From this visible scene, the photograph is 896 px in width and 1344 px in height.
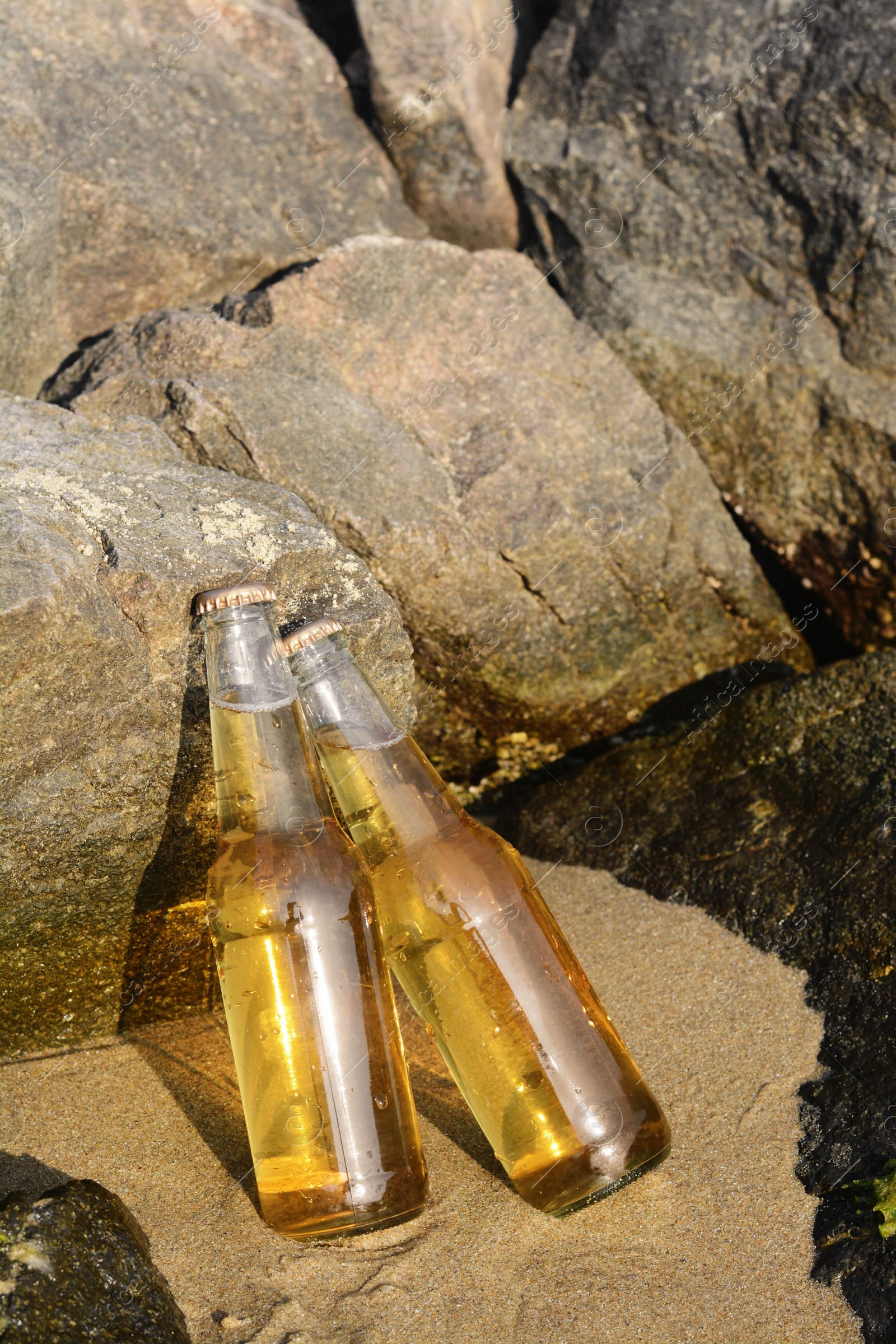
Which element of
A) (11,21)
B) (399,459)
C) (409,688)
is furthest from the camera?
(11,21)

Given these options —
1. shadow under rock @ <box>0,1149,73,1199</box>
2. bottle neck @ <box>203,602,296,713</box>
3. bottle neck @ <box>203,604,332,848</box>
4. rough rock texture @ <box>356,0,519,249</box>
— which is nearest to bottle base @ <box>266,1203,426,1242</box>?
shadow under rock @ <box>0,1149,73,1199</box>

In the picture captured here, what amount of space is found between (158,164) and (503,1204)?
152 inches

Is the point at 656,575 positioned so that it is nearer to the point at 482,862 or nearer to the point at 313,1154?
the point at 482,862

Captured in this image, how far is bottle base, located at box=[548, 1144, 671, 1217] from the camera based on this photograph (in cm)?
220

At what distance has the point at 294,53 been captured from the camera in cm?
463

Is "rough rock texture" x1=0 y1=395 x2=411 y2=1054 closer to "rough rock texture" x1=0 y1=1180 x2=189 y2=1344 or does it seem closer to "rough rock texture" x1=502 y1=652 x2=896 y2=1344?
"rough rock texture" x1=0 y1=1180 x2=189 y2=1344

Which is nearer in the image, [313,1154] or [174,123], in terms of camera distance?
[313,1154]

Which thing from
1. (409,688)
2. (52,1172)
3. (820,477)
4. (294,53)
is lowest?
(52,1172)

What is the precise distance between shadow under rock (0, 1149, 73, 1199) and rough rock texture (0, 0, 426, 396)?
2548 mm

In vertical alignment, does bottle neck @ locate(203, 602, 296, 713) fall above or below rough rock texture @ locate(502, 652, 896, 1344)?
above

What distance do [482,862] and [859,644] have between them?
2678 mm

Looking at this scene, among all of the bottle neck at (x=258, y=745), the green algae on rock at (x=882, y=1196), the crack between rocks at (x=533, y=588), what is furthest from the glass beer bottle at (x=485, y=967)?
the crack between rocks at (x=533, y=588)

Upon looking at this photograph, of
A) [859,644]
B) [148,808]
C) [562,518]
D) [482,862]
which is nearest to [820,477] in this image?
[859,644]

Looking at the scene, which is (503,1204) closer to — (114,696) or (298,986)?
(298,986)
